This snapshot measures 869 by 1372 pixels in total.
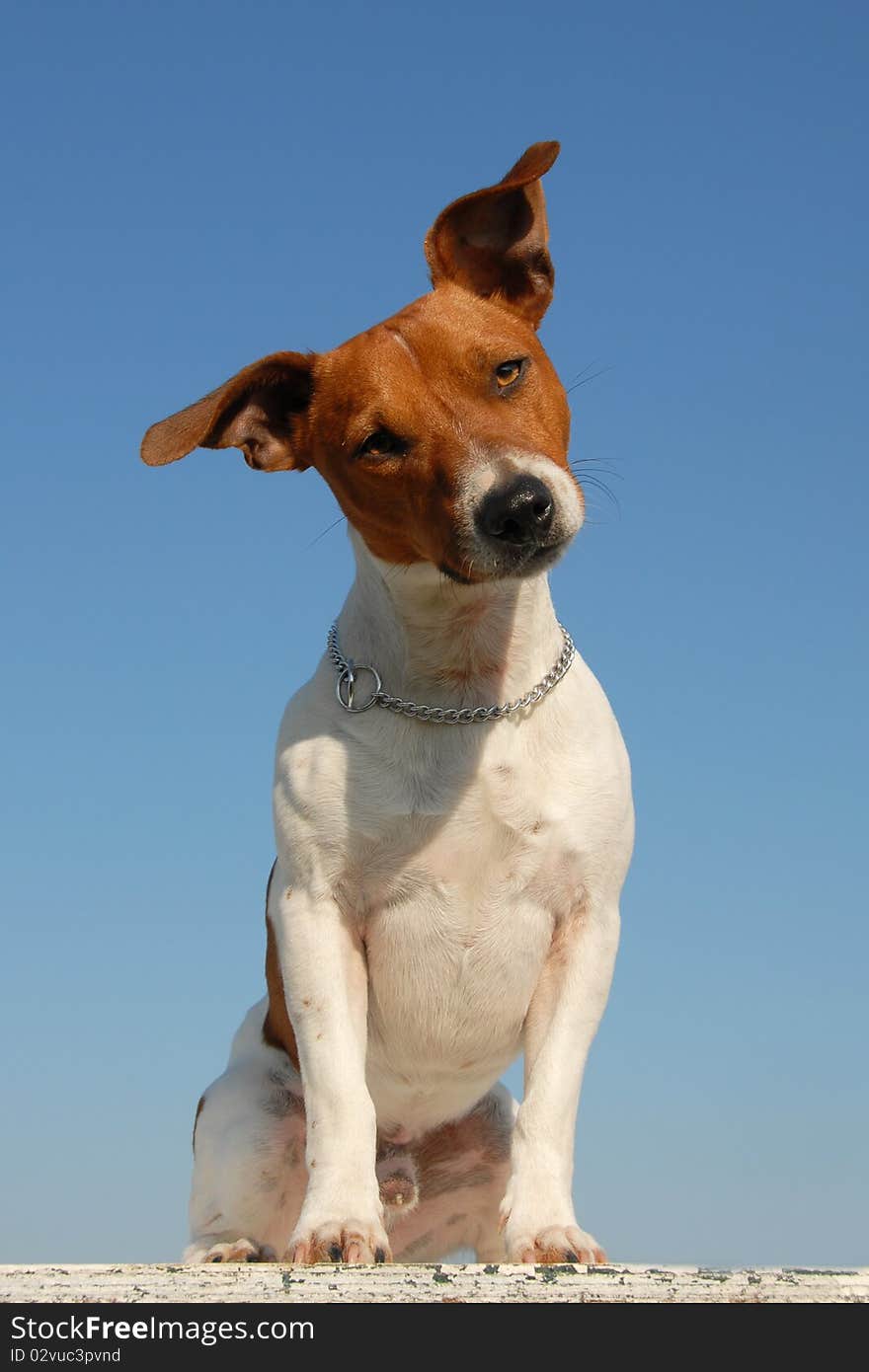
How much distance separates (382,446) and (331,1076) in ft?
6.69

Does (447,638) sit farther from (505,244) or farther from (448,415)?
(505,244)

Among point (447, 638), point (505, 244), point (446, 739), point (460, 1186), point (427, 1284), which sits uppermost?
point (505, 244)

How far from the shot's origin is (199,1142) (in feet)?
20.4

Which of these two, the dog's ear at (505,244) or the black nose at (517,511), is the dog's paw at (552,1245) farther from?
the dog's ear at (505,244)

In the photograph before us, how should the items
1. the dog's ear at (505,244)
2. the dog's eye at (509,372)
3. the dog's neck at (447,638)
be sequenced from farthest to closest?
1. the dog's ear at (505,244)
2. the dog's neck at (447,638)
3. the dog's eye at (509,372)

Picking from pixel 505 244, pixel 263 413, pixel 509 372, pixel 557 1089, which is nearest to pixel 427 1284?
pixel 557 1089

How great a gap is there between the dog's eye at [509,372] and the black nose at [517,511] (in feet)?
1.74

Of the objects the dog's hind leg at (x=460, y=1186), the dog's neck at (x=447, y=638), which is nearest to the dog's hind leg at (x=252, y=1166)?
the dog's hind leg at (x=460, y=1186)

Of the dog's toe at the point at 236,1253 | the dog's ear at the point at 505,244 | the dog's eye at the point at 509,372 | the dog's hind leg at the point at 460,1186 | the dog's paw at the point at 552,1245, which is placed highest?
the dog's ear at the point at 505,244

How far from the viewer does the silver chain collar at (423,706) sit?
5488mm

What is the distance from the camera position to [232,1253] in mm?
5863
